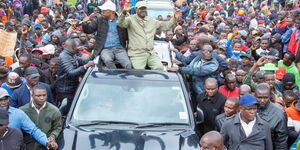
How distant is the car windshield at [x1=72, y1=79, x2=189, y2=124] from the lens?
5945 millimetres

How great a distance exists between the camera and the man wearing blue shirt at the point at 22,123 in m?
5.66

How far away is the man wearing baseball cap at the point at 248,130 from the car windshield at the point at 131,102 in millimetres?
650

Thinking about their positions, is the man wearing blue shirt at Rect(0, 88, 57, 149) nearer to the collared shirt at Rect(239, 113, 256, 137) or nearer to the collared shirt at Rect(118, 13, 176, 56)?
the collared shirt at Rect(239, 113, 256, 137)

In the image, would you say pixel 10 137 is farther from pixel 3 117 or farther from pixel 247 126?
pixel 247 126

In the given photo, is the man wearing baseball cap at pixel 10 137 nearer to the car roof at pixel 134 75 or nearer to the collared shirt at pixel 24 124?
the collared shirt at pixel 24 124

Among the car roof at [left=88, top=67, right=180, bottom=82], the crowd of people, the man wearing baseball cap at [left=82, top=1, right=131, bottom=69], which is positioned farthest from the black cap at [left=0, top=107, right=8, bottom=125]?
the man wearing baseball cap at [left=82, top=1, right=131, bottom=69]

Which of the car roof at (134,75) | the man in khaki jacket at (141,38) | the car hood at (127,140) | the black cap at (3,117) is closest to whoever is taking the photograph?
the black cap at (3,117)

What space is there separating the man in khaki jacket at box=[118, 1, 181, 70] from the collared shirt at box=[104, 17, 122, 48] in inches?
8.9

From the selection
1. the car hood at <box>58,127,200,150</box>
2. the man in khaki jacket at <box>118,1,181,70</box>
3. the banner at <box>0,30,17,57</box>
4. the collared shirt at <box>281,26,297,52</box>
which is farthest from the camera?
the collared shirt at <box>281,26,297,52</box>

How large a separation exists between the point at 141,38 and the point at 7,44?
4.12 m

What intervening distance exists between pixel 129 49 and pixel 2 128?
326 cm

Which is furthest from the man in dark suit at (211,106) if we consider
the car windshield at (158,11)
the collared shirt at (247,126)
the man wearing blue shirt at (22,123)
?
the car windshield at (158,11)

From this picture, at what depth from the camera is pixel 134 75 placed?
6535 mm

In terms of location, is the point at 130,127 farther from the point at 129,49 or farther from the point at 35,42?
the point at 35,42
